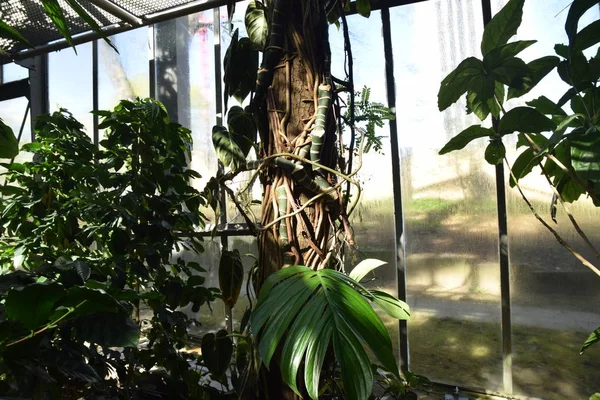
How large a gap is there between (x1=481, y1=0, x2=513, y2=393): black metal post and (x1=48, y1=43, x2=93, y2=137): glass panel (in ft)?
11.2

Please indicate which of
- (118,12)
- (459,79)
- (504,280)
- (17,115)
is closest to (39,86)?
(17,115)

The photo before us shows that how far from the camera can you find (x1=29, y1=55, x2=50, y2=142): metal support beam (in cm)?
373

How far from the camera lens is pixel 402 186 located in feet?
7.89

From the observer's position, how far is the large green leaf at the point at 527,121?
1.23m

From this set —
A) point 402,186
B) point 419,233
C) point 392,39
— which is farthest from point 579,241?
point 392,39

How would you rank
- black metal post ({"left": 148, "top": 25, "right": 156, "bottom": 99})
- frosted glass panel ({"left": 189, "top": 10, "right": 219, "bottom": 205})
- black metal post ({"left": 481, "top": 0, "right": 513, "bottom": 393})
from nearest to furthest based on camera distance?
black metal post ({"left": 481, "top": 0, "right": 513, "bottom": 393}) < frosted glass panel ({"left": 189, "top": 10, "right": 219, "bottom": 205}) < black metal post ({"left": 148, "top": 25, "right": 156, "bottom": 99})

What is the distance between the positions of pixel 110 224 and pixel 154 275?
14.0 inches

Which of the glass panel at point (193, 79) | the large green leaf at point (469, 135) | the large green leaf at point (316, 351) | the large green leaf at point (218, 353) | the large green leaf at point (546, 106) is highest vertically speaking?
the glass panel at point (193, 79)

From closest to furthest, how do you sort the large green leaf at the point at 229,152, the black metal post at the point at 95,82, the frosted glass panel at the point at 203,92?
the large green leaf at the point at 229,152, the frosted glass panel at the point at 203,92, the black metal post at the point at 95,82

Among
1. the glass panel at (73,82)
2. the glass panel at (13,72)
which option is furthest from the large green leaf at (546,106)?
the glass panel at (13,72)

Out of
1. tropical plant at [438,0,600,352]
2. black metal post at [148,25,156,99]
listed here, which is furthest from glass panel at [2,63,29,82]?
tropical plant at [438,0,600,352]

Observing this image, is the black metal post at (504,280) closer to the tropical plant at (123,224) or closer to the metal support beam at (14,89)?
the tropical plant at (123,224)

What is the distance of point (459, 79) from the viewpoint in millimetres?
1379

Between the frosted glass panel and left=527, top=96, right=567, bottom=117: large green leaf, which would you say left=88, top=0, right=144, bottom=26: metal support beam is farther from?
left=527, top=96, right=567, bottom=117: large green leaf
